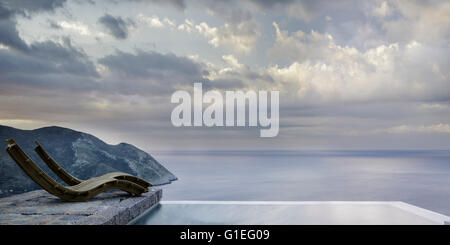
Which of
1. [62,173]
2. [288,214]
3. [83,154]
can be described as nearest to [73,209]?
[62,173]

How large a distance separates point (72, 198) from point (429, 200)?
92.2ft

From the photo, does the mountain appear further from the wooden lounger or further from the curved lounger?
the wooden lounger

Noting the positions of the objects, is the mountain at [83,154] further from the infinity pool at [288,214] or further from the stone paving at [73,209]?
the infinity pool at [288,214]

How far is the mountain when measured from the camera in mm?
21750

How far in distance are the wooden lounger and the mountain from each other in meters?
17.9

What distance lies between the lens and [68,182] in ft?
14.4

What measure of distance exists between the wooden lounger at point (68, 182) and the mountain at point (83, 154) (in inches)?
705

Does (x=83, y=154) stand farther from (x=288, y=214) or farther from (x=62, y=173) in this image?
(x=288, y=214)

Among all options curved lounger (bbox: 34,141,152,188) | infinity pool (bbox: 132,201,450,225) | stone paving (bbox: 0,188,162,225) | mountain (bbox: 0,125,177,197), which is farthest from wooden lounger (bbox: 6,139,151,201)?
mountain (bbox: 0,125,177,197)

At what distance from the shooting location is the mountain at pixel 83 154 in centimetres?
2175

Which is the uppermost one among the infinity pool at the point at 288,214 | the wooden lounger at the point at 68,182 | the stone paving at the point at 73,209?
the wooden lounger at the point at 68,182

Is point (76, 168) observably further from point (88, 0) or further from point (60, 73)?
point (88, 0)

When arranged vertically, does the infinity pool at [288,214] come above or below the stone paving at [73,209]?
below

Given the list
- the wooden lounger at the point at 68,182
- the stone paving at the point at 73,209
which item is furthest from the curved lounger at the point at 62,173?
the stone paving at the point at 73,209
